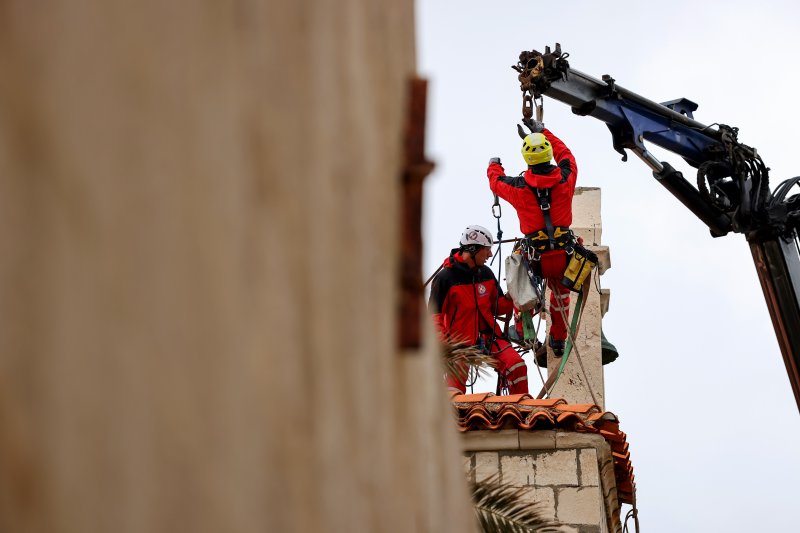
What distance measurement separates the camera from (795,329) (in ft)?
35.0

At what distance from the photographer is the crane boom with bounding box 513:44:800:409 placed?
10.9 meters

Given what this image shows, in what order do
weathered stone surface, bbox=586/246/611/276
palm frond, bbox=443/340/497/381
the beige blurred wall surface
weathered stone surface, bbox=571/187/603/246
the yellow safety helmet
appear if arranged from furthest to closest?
weathered stone surface, bbox=571/187/603/246 → weathered stone surface, bbox=586/246/611/276 → the yellow safety helmet → palm frond, bbox=443/340/497/381 → the beige blurred wall surface

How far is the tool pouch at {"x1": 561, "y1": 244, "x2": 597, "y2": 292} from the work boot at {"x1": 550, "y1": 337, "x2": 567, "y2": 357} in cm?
52

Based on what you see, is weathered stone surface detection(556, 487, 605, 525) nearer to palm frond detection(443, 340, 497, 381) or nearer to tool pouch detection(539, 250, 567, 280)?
palm frond detection(443, 340, 497, 381)

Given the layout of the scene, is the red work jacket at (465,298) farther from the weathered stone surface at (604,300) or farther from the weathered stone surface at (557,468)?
the weathered stone surface at (557,468)

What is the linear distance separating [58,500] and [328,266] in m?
0.55

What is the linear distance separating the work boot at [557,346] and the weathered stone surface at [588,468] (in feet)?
10.6

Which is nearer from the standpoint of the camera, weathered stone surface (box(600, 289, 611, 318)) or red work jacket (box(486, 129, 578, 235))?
red work jacket (box(486, 129, 578, 235))

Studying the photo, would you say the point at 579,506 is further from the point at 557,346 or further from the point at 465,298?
the point at 557,346

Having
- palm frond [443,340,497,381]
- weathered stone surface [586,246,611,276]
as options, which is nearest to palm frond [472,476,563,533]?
palm frond [443,340,497,381]

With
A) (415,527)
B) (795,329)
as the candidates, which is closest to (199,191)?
(415,527)

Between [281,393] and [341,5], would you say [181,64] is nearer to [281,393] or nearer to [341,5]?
[281,393]

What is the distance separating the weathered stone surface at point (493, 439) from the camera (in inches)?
331

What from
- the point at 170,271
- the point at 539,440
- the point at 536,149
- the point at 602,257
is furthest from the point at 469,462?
the point at 170,271
